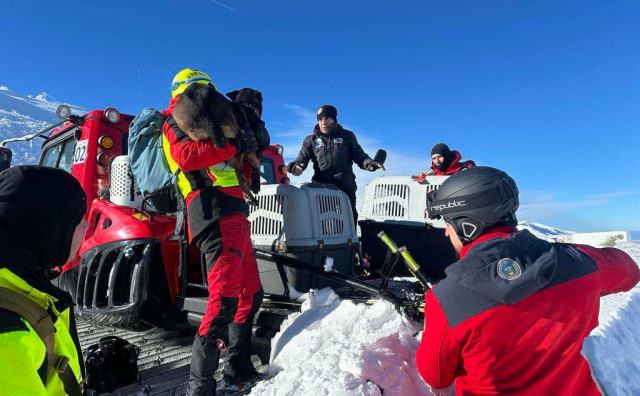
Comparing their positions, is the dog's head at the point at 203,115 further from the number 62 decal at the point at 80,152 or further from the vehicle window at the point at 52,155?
the vehicle window at the point at 52,155

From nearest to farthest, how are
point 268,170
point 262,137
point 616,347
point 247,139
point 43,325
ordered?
1. point 43,325
2. point 616,347
3. point 247,139
4. point 262,137
5. point 268,170

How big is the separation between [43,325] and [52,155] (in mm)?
5304

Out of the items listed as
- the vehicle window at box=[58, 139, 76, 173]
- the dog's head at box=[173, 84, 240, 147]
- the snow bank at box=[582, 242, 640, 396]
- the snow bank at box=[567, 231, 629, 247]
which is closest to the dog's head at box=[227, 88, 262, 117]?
the dog's head at box=[173, 84, 240, 147]

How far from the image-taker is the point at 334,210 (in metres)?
3.56

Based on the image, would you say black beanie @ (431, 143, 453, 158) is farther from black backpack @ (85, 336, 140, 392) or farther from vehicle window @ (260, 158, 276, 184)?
black backpack @ (85, 336, 140, 392)

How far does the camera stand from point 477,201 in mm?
1691

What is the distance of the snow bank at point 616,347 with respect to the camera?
1.66 metres

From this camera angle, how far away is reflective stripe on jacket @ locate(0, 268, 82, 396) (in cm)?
81

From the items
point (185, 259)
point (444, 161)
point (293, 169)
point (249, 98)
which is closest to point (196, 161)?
point (249, 98)

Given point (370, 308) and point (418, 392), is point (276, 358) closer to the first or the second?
point (370, 308)

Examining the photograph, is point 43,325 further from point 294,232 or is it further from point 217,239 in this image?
point 294,232

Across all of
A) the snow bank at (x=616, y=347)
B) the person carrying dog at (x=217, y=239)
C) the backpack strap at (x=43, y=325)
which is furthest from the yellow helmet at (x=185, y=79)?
the snow bank at (x=616, y=347)

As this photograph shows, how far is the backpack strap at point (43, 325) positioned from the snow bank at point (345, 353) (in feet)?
3.41

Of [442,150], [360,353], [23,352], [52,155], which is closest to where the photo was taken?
[23,352]
